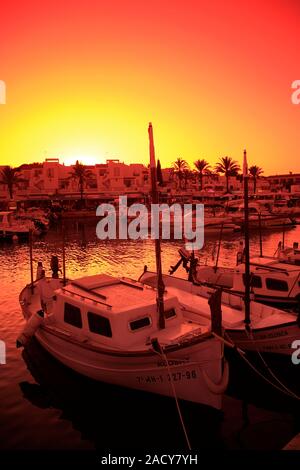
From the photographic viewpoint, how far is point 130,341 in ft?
44.4

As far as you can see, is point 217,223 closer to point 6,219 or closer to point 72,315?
point 6,219

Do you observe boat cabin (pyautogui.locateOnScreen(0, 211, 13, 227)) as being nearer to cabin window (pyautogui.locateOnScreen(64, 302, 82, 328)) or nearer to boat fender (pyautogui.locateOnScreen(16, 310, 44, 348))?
boat fender (pyautogui.locateOnScreen(16, 310, 44, 348))

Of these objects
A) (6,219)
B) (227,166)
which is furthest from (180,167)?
(6,219)

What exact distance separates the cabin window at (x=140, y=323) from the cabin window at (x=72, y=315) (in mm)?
2351

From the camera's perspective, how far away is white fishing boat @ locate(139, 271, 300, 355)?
14.9m


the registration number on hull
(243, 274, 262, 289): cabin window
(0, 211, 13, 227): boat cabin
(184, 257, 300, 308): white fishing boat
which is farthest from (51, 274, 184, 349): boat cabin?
(0, 211, 13, 227): boat cabin

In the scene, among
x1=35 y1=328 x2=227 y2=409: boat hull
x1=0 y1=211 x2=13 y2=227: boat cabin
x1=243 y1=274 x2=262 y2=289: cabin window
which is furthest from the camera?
x1=0 y1=211 x2=13 y2=227: boat cabin

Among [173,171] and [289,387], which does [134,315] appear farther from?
[173,171]

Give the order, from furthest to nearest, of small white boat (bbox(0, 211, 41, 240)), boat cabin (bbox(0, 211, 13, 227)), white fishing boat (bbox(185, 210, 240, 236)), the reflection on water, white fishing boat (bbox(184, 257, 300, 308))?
1. white fishing boat (bbox(185, 210, 240, 236))
2. boat cabin (bbox(0, 211, 13, 227))
3. small white boat (bbox(0, 211, 41, 240))
4. white fishing boat (bbox(184, 257, 300, 308))
5. the reflection on water

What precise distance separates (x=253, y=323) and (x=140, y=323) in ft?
18.0

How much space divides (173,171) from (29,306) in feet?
346

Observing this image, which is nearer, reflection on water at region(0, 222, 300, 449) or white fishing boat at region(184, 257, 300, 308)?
reflection on water at region(0, 222, 300, 449)

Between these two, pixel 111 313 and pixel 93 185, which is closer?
pixel 111 313

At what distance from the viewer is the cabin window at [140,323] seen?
13724mm
